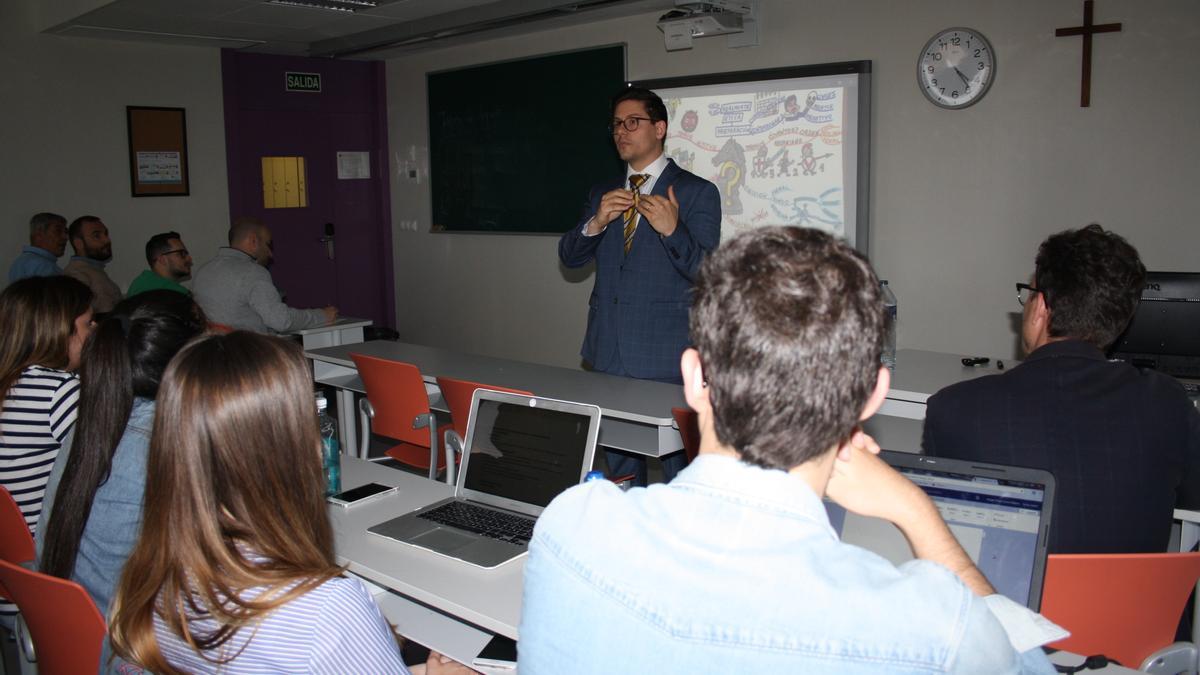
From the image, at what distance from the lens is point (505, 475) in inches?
86.4

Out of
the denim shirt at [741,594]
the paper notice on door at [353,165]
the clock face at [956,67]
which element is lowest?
the denim shirt at [741,594]

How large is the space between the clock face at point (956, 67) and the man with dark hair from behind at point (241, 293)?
12.0ft

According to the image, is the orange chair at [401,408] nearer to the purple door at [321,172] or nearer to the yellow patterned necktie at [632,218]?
the yellow patterned necktie at [632,218]

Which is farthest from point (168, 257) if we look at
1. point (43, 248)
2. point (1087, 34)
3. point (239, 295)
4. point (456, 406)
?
point (1087, 34)

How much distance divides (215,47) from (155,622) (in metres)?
6.52

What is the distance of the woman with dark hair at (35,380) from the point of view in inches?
91.7

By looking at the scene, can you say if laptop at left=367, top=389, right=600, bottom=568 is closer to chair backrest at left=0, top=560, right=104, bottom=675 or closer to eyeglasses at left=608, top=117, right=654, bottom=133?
chair backrest at left=0, top=560, right=104, bottom=675

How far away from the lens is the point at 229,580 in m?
1.25

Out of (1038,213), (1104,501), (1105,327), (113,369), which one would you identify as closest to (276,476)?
(113,369)

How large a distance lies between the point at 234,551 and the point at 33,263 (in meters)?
5.26

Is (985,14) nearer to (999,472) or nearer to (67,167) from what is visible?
(999,472)

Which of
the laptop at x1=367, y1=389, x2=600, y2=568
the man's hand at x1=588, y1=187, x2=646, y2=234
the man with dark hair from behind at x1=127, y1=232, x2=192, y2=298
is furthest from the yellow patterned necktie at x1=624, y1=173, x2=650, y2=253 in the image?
the man with dark hair from behind at x1=127, y1=232, x2=192, y2=298

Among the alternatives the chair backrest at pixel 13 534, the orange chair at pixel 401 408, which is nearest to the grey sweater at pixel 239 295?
the orange chair at pixel 401 408

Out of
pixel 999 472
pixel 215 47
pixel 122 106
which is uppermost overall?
pixel 215 47
